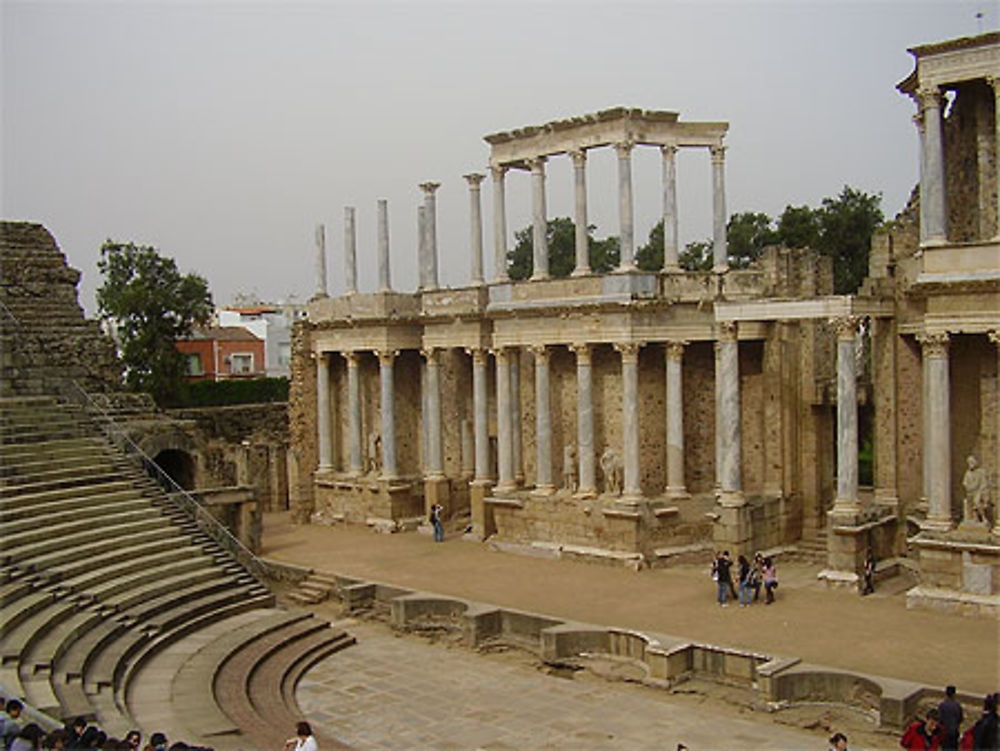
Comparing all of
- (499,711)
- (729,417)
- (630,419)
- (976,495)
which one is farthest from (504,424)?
(499,711)

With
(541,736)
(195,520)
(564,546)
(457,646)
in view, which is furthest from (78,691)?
(564,546)

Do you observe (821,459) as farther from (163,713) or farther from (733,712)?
(163,713)

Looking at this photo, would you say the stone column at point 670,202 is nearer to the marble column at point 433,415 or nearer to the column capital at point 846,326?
the column capital at point 846,326

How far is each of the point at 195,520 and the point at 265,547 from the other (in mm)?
6021

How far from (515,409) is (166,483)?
9342mm

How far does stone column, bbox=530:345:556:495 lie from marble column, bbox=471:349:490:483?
7.48 ft

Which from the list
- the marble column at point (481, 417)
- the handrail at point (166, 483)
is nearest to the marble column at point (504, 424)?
the marble column at point (481, 417)

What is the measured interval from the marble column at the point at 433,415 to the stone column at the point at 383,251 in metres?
2.87

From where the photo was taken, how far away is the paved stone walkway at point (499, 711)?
15742mm

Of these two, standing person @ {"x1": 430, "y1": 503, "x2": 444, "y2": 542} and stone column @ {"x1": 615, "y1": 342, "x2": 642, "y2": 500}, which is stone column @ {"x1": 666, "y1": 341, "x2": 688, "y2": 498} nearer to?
stone column @ {"x1": 615, "y1": 342, "x2": 642, "y2": 500}

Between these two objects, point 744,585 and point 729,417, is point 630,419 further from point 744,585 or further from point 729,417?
point 744,585

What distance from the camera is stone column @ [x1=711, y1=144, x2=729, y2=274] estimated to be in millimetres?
27034

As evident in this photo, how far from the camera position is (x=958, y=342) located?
72.6 ft

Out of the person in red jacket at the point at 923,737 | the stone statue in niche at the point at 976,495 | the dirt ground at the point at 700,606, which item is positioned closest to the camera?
the person in red jacket at the point at 923,737
